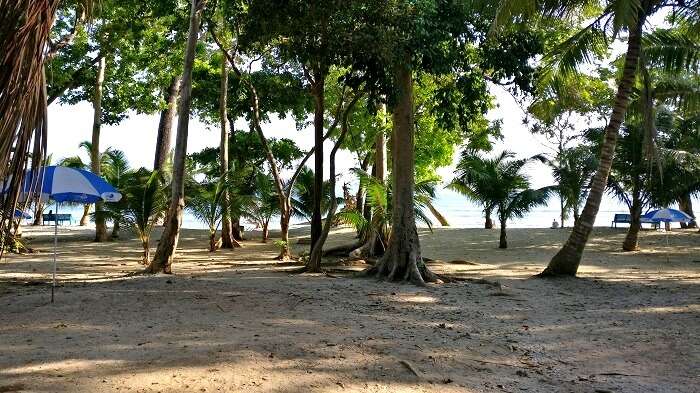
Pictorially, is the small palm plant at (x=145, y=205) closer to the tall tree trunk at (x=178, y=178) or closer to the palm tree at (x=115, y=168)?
the tall tree trunk at (x=178, y=178)

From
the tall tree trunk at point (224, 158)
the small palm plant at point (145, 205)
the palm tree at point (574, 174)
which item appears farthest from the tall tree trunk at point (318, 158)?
the palm tree at point (574, 174)

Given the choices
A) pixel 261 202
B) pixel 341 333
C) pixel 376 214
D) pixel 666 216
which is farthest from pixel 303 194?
pixel 341 333

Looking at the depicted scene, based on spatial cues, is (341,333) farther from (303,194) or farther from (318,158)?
(303,194)

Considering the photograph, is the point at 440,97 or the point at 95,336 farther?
the point at 440,97

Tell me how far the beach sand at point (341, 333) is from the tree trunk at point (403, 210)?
578 millimetres

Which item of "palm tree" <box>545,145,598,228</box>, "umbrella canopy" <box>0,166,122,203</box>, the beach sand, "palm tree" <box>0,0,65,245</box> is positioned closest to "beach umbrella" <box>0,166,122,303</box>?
"umbrella canopy" <box>0,166,122,203</box>

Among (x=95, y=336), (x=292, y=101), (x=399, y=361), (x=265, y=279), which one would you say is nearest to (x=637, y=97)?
(x=292, y=101)

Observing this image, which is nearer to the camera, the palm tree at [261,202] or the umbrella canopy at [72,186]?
the umbrella canopy at [72,186]

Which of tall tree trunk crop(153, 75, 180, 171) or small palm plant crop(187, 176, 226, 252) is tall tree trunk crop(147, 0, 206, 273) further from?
tall tree trunk crop(153, 75, 180, 171)

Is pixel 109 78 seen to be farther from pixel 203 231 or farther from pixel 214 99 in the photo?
pixel 203 231

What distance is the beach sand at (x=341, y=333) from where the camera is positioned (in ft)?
15.8

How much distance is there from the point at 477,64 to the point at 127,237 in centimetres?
1503

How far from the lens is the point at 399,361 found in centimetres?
538

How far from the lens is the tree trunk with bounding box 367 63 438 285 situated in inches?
440
